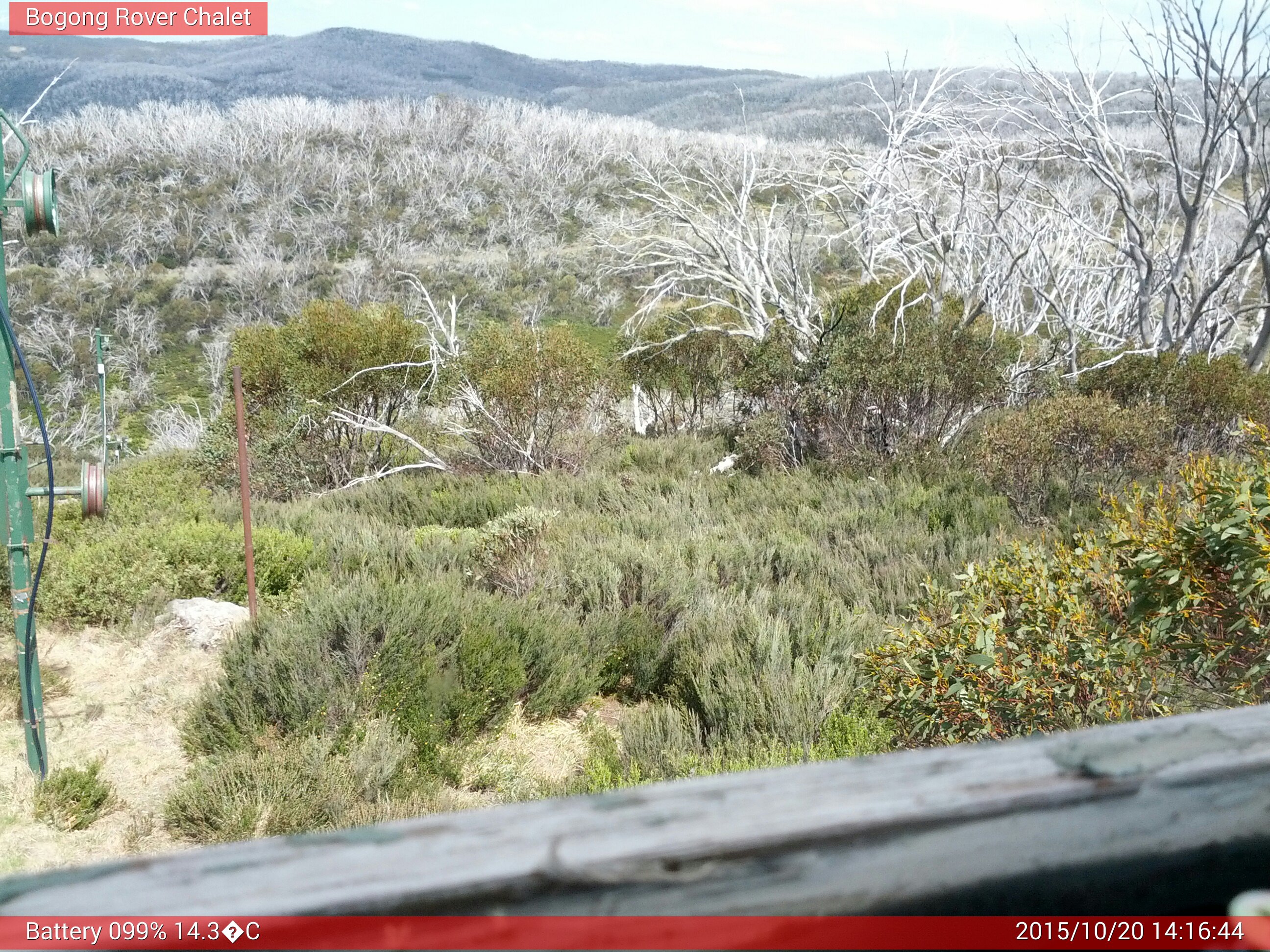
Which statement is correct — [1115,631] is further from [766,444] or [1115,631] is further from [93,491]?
[766,444]

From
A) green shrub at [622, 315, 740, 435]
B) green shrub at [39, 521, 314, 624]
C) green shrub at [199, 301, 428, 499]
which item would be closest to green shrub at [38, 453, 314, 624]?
green shrub at [39, 521, 314, 624]

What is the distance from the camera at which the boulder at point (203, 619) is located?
556 cm

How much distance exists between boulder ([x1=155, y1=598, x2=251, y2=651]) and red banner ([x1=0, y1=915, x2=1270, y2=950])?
526 cm

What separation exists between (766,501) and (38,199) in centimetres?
665

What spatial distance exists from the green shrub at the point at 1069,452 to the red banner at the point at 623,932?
308 inches

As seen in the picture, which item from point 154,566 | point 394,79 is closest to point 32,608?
point 154,566

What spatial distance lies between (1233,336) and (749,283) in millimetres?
8988

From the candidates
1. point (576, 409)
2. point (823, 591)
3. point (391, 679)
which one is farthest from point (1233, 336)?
point (391, 679)

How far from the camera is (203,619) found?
18.7 feet

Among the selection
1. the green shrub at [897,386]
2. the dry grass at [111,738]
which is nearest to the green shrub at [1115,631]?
the dry grass at [111,738]

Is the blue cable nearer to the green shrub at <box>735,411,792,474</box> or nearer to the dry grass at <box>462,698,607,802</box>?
the dry grass at <box>462,698,607,802</box>

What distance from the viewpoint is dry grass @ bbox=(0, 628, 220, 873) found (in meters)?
3.51

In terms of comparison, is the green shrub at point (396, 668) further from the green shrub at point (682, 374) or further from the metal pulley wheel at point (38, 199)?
the green shrub at point (682, 374)

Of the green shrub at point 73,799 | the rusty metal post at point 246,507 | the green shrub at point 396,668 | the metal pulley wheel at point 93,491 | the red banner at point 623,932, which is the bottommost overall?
the green shrub at point 73,799
